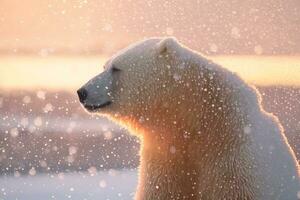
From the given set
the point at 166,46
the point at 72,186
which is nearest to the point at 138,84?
the point at 166,46

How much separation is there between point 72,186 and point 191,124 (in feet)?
14.1

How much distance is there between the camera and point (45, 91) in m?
13.6

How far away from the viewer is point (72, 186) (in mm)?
7109

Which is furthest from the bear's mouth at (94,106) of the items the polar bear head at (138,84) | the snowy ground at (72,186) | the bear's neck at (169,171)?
the snowy ground at (72,186)

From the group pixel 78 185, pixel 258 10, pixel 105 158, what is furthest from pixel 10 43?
pixel 78 185

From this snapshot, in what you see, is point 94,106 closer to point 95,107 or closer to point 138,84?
point 95,107

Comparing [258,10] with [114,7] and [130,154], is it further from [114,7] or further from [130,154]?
[130,154]

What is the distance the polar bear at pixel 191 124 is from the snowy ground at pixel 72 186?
2442 mm

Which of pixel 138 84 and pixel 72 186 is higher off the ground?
pixel 138 84

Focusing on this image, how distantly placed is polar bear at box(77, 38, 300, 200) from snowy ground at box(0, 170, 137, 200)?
2442 millimetres

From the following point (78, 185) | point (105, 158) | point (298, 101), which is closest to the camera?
point (78, 185)

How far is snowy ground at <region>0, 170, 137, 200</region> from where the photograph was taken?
6301 millimetres

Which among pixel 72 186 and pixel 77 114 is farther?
pixel 77 114

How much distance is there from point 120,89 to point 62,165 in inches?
290
